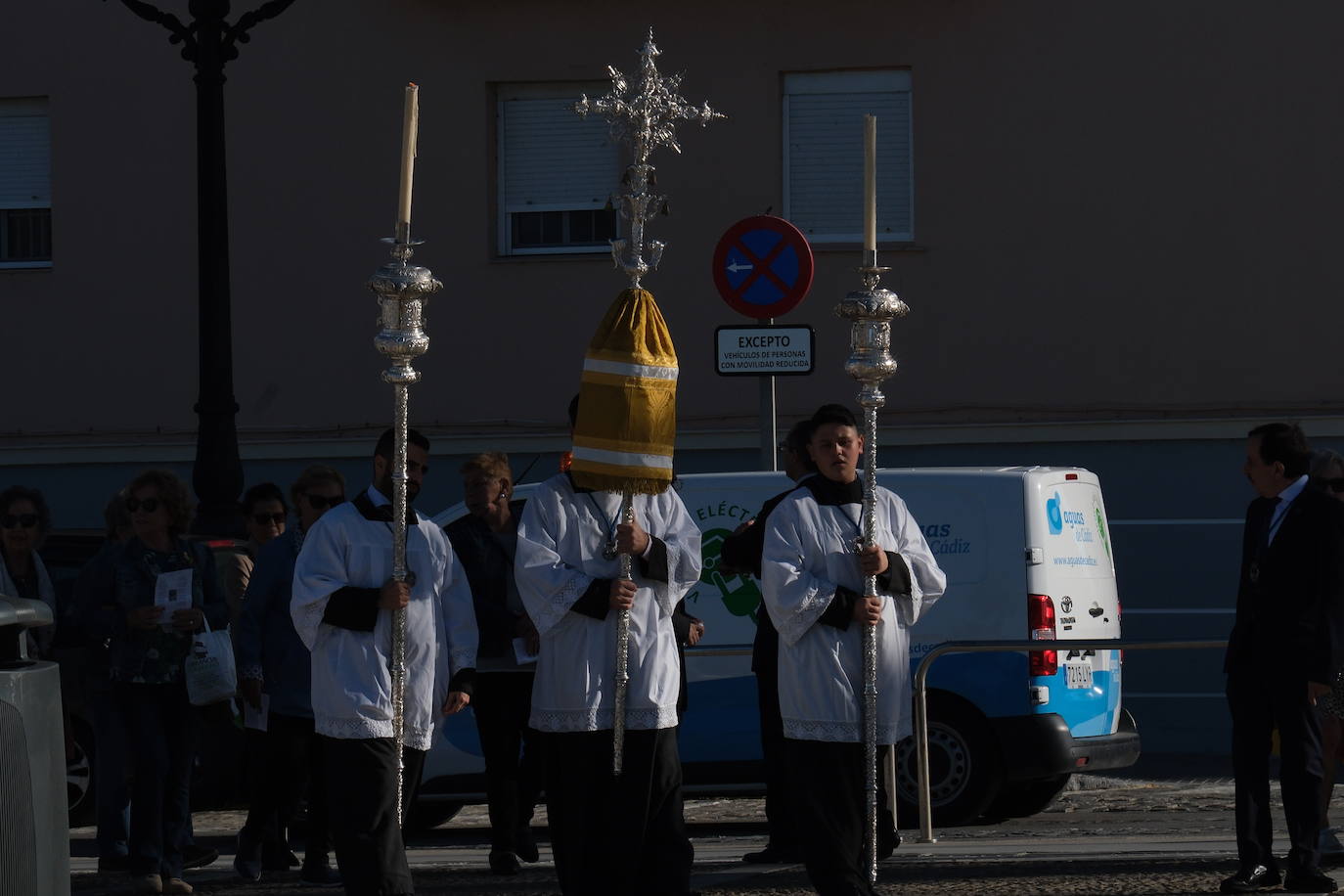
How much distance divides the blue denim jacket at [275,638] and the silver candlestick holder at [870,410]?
2.70 m

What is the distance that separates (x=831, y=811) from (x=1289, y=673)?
6.23 ft

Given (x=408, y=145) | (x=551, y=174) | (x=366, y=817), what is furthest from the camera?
(x=551, y=174)

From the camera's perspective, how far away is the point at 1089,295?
50.4ft

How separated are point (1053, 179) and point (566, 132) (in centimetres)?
363

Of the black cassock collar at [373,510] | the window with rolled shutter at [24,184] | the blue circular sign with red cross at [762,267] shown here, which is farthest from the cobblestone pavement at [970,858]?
the window with rolled shutter at [24,184]

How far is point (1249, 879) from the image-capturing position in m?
7.98

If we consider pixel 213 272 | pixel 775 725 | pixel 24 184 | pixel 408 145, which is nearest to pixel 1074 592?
pixel 775 725

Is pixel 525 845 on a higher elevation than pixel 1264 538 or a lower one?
lower

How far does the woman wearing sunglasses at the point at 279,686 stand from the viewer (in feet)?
29.7

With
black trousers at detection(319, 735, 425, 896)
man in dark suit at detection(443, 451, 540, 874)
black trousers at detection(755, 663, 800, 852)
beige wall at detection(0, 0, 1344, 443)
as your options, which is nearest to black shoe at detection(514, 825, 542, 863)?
man in dark suit at detection(443, 451, 540, 874)

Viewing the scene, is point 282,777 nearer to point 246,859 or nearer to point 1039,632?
point 246,859

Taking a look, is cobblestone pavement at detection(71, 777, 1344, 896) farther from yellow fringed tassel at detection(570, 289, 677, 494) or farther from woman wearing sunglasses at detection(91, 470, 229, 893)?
yellow fringed tassel at detection(570, 289, 677, 494)

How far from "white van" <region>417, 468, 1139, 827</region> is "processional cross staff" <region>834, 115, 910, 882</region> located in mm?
2773

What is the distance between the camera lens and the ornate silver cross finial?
7.52 m
